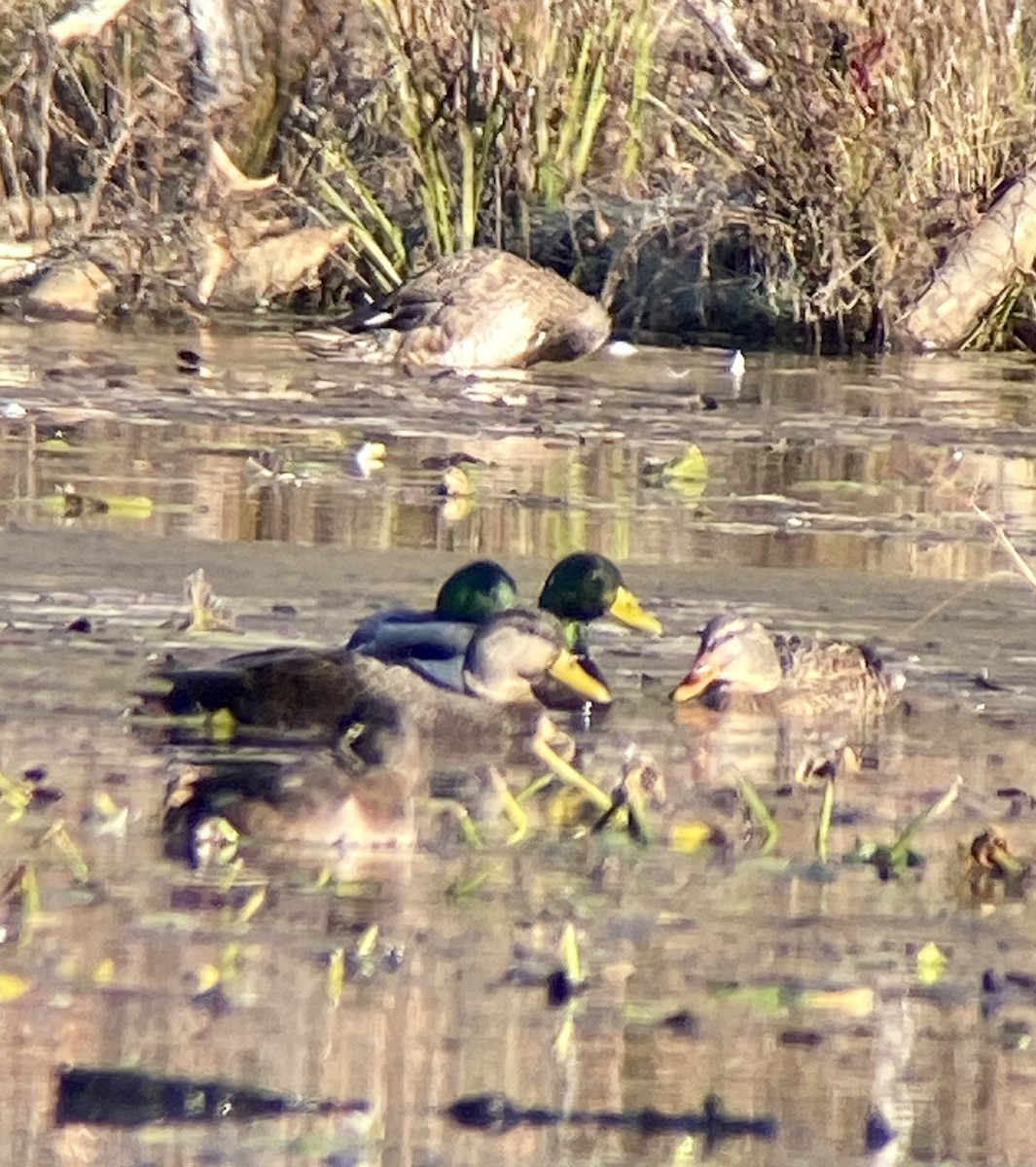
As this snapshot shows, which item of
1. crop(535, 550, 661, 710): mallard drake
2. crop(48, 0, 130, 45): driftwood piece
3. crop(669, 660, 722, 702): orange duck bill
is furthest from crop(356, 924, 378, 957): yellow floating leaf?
crop(48, 0, 130, 45): driftwood piece

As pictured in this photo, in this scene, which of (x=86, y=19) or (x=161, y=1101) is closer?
(x=161, y=1101)

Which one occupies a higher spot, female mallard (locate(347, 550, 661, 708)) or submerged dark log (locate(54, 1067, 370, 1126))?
female mallard (locate(347, 550, 661, 708))

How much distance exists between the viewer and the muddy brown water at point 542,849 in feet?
14.8

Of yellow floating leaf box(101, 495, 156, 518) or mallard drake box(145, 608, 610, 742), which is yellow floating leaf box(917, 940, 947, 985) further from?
yellow floating leaf box(101, 495, 156, 518)

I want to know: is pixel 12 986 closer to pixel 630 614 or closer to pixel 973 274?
pixel 630 614

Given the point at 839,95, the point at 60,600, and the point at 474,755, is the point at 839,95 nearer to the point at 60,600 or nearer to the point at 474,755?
the point at 60,600

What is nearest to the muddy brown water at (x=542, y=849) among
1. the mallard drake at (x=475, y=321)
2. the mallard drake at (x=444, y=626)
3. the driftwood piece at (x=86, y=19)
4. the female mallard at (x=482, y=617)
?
the female mallard at (x=482, y=617)

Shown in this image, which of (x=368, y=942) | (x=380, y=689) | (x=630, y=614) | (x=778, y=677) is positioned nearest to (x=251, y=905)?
(x=368, y=942)

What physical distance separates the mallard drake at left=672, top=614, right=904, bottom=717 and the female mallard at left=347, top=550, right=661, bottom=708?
231mm

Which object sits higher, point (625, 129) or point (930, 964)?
point (625, 129)

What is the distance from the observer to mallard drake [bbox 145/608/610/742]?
6.84 meters

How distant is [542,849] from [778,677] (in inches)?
66.0

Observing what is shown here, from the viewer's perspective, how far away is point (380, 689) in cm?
696

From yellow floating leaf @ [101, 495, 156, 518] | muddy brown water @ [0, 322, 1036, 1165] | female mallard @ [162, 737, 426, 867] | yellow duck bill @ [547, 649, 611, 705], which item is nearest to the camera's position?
muddy brown water @ [0, 322, 1036, 1165]
